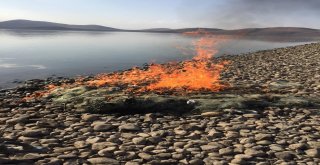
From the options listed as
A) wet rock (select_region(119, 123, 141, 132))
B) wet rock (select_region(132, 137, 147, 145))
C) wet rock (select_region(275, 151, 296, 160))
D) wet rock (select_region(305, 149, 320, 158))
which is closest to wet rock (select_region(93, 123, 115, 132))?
wet rock (select_region(119, 123, 141, 132))

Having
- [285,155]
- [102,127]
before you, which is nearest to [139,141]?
[102,127]

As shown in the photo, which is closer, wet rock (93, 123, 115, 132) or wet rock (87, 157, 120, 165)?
wet rock (87, 157, 120, 165)

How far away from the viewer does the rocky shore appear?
883 cm

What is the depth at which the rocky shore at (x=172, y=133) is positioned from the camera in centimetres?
883

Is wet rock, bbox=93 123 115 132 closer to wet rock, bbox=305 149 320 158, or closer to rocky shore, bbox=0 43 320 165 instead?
rocky shore, bbox=0 43 320 165

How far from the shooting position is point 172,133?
10.7 metres

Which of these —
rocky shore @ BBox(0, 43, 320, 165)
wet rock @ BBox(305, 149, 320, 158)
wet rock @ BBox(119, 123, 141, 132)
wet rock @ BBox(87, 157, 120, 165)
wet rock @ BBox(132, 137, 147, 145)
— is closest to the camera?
wet rock @ BBox(87, 157, 120, 165)

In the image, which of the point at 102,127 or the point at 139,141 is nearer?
the point at 139,141

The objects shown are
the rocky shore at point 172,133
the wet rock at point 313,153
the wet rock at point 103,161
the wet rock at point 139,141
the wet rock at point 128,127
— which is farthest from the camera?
the wet rock at point 128,127

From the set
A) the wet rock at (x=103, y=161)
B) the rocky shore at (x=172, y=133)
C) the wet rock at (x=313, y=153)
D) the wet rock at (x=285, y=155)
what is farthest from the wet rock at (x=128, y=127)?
the wet rock at (x=313, y=153)

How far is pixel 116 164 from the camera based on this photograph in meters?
8.41

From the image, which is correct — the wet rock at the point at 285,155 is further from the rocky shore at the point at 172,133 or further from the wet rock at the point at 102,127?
the wet rock at the point at 102,127

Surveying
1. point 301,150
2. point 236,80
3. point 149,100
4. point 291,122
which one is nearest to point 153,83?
point 236,80

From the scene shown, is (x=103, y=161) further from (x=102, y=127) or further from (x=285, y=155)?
(x=285, y=155)
